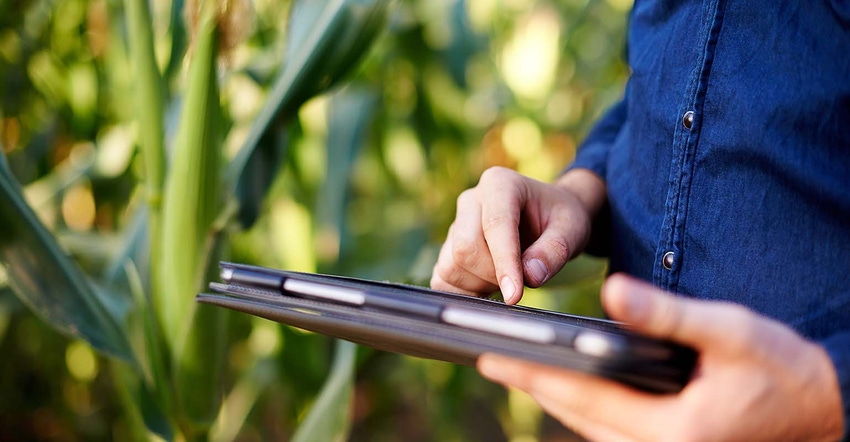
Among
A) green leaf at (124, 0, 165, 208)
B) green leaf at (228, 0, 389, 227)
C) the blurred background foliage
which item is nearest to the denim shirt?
green leaf at (228, 0, 389, 227)

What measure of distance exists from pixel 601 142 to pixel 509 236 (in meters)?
0.22

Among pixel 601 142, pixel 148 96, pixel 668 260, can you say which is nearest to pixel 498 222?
pixel 668 260

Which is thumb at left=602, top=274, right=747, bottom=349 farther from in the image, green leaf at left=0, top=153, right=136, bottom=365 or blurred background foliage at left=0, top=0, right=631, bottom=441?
blurred background foliage at left=0, top=0, right=631, bottom=441

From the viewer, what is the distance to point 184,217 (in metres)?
0.57

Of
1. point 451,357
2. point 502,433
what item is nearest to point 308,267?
point 451,357

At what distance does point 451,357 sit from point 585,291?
1.42m

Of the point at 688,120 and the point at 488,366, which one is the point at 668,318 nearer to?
the point at 488,366

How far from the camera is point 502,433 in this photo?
174 cm

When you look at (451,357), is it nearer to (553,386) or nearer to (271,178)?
(553,386)

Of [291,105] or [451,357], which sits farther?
[291,105]

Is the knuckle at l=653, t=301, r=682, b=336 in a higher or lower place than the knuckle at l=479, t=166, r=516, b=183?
lower

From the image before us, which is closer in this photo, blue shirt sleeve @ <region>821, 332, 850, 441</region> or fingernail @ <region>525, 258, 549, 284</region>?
blue shirt sleeve @ <region>821, 332, 850, 441</region>

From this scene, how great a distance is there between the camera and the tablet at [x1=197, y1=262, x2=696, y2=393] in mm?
229

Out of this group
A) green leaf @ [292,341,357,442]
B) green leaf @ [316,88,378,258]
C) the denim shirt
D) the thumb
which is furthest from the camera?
green leaf @ [316,88,378,258]
